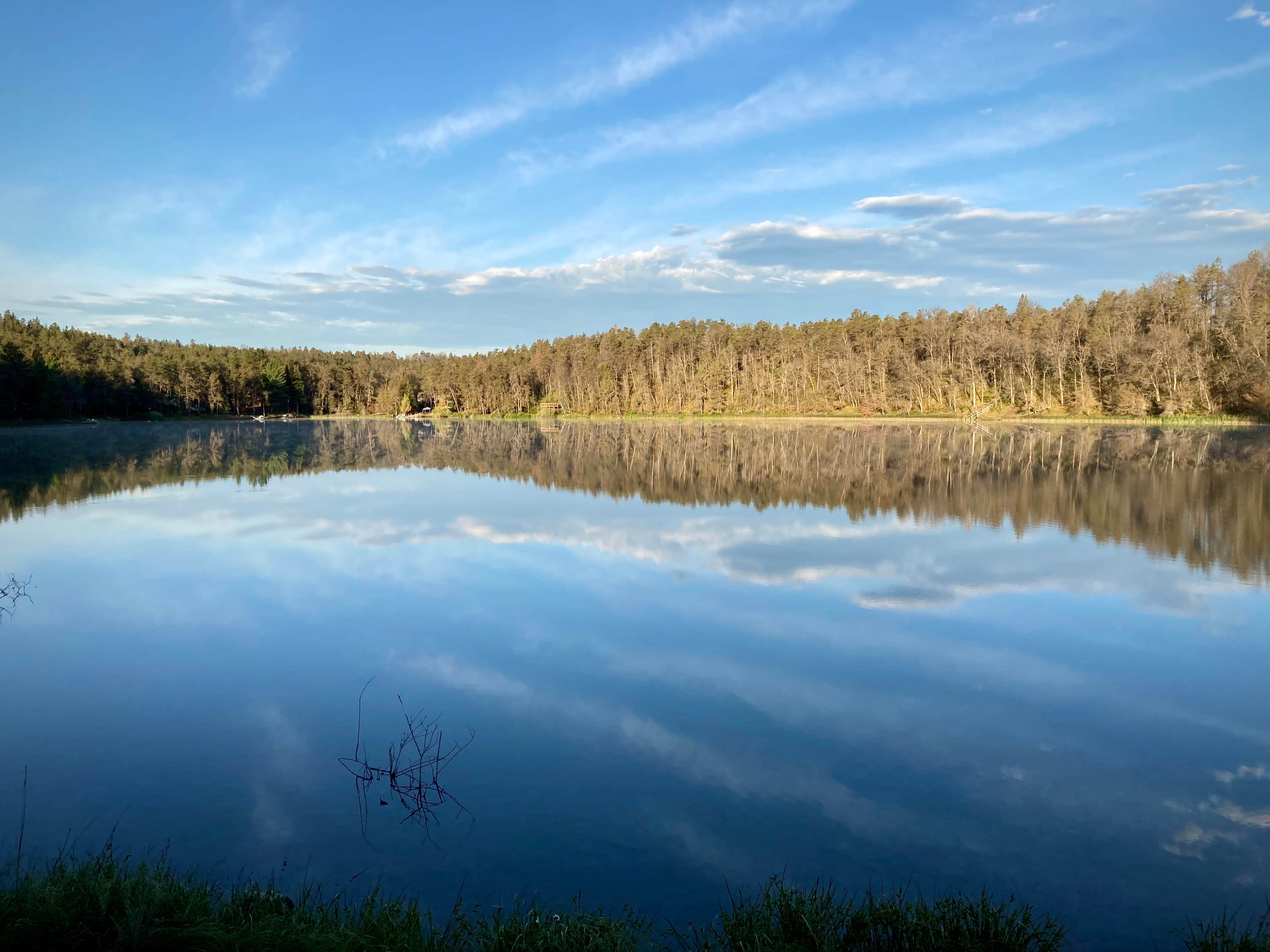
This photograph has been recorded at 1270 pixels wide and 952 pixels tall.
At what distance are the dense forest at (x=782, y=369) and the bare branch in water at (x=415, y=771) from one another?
55.9m

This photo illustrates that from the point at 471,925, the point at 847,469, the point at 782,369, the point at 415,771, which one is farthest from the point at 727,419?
the point at 471,925

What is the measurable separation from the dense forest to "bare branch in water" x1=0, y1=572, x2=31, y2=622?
5312 centimetres

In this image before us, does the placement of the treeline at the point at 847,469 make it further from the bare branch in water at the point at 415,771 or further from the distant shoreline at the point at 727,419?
the bare branch in water at the point at 415,771

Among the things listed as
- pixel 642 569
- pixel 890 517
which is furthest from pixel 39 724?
pixel 890 517

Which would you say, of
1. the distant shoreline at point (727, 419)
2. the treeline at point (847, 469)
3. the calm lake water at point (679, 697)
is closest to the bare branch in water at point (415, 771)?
the calm lake water at point (679, 697)

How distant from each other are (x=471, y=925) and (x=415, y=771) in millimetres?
1967

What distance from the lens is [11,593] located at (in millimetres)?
10234

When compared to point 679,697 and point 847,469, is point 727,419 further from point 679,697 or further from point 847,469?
point 679,697

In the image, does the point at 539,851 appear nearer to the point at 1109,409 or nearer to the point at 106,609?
the point at 106,609

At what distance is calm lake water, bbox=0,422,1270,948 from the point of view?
4.34 meters

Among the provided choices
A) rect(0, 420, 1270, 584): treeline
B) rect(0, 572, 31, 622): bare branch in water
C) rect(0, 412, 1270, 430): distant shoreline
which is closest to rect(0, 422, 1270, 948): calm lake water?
rect(0, 572, 31, 622): bare branch in water

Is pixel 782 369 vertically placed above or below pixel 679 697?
above

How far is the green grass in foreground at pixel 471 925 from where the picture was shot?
321cm

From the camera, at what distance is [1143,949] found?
3.56 meters
